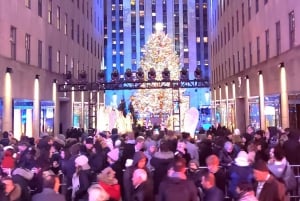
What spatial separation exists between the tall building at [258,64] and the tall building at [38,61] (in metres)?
12.3

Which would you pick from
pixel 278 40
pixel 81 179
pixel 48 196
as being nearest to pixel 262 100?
pixel 278 40

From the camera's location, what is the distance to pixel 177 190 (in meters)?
8.14

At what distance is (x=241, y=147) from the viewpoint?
15.0 metres

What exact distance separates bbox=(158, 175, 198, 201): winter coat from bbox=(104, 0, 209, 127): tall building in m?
105

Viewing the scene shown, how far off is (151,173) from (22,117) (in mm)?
19885

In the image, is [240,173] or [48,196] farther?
[240,173]

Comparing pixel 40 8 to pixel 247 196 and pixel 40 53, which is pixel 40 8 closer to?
pixel 40 53

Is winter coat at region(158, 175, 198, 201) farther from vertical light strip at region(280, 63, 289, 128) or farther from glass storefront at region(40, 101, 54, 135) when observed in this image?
glass storefront at region(40, 101, 54, 135)

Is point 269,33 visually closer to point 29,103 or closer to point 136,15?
point 29,103

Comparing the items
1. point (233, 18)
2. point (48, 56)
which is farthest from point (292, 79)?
point (233, 18)

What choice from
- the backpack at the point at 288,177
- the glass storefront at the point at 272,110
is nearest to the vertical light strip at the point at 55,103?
the glass storefront at the point at 272,110

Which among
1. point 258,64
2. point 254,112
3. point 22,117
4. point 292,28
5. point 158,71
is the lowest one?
point 22,117

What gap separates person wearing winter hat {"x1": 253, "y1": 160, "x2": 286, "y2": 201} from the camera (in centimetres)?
769

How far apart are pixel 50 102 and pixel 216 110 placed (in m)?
25.8
